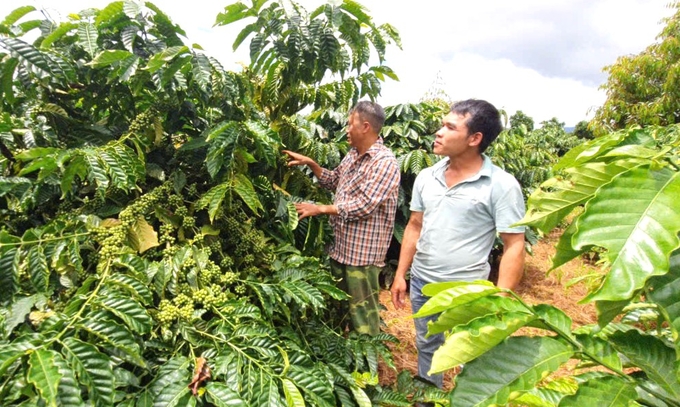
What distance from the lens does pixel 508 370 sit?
2.13ft

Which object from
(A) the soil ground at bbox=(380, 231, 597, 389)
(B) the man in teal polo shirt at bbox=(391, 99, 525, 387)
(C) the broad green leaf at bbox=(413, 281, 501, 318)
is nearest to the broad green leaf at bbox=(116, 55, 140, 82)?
(C) the broad green leaf at bbox=(413, 281, 501, 318)

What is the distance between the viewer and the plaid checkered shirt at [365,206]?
2.34 meters

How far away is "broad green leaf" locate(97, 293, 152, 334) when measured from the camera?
113cm

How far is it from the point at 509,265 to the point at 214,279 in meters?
1.30

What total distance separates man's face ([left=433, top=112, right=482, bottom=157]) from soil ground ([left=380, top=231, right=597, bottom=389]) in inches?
38.7

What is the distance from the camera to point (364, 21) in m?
1.67

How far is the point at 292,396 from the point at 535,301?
3.85 metres

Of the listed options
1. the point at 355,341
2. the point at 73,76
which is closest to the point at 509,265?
the point at 355,341

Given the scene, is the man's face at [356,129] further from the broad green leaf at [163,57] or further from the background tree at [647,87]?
the background tree at [647,87]

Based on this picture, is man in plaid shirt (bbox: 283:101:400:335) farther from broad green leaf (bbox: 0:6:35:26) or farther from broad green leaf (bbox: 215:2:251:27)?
broad green leaf (bbox: 0:6:35:26)

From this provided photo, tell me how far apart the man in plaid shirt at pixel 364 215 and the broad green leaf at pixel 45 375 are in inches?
60.9

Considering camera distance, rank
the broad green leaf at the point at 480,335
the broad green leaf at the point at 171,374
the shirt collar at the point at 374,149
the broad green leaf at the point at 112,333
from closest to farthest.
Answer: the broad green leaf at the point at 480,335, the broad green leaf at the point at 112,333, the broad green leaf at the point at 171,374, the shirt collar at the point at 374,149

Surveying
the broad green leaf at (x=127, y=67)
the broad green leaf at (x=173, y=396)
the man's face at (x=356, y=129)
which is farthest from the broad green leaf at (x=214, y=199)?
the man's face at (x=356, y=129)

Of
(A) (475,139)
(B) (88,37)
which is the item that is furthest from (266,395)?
(A) (475,139)
